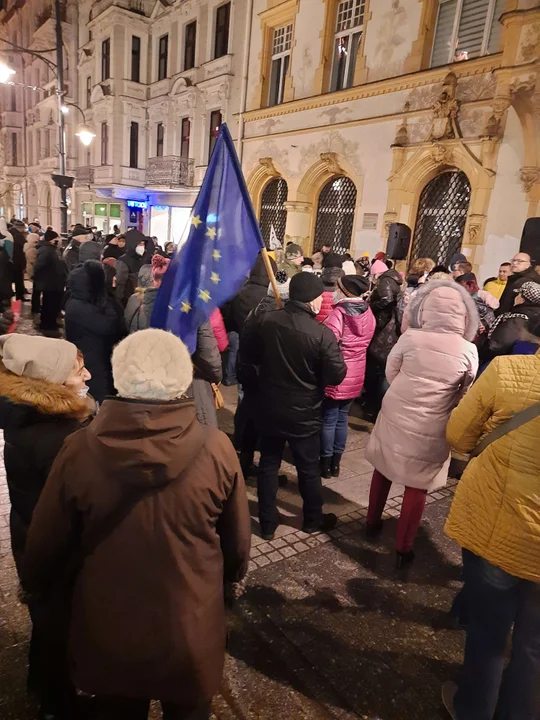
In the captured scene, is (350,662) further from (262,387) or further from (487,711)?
(262,387)

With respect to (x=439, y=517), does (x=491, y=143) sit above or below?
above

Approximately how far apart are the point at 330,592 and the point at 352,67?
1473 centimetres

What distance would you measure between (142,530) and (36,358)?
90 cm

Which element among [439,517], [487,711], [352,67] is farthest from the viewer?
[352,67]

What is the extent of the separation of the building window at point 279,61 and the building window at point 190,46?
16.8 feet

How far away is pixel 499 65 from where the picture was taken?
399 inches

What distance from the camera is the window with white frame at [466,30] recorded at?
10.8m

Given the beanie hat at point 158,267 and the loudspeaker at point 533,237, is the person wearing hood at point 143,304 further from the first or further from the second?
the loudspeaker at point 533,237

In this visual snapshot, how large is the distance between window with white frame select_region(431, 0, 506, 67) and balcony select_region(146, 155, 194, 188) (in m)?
11.3

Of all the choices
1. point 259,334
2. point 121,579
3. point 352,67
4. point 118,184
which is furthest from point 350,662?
point 118,184

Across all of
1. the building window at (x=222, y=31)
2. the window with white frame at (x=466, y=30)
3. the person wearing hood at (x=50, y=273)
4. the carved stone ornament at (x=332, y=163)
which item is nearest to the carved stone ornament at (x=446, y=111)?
the window with white frame at (x=466, y=30)

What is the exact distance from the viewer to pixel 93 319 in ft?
15.2

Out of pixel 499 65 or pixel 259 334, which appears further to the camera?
pixel 499 65

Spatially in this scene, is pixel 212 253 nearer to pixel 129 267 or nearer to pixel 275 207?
pixel 129 267
